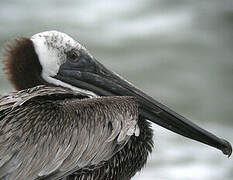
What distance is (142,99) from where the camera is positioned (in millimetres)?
5688

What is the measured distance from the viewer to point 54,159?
200 inches

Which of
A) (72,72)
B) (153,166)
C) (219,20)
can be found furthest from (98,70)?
(219,20)

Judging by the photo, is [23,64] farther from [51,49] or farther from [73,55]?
[73,55]

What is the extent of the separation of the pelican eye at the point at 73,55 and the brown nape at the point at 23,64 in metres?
0.26

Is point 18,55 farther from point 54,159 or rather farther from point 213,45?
point 213,45

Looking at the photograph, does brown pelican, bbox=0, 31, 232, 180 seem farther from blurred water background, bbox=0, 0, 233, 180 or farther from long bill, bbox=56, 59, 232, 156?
blurred water background, bbox=0, 0, 233, 180

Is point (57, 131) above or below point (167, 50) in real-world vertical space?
above

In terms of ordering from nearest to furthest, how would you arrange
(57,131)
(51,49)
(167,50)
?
(57,131) → (51,49) → (167,50)

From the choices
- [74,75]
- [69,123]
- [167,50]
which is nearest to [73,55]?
[74,75]

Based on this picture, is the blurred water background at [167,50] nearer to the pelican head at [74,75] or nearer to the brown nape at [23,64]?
the pelican head at [74,75]

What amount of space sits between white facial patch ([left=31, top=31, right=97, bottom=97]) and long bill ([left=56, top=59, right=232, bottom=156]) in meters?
0.05

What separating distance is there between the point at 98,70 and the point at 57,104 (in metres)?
0.69

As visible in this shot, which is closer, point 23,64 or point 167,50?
point 23,64

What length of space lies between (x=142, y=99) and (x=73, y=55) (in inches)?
26.4
